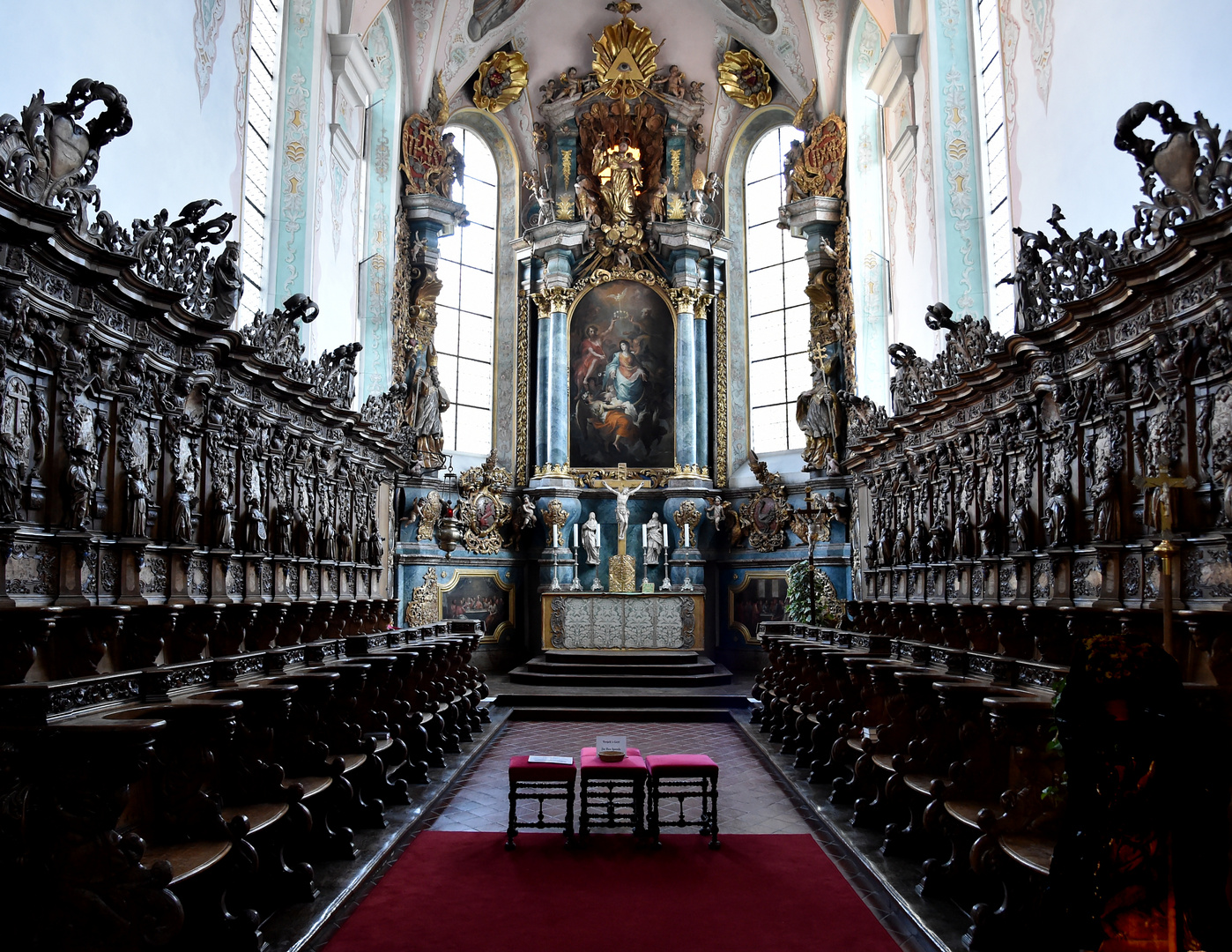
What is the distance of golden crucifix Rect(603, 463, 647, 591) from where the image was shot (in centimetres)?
1789

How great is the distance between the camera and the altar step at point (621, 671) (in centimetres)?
1420

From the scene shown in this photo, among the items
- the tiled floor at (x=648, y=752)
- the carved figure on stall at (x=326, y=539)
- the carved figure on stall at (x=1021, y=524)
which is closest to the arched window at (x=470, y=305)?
the carved figure on stall at (x=326, y=539)

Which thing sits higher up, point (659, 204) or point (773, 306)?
point (659, 204)

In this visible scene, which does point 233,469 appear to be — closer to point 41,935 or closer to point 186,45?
point 186,45

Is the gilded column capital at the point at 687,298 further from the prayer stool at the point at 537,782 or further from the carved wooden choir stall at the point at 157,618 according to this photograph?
the prayer stool at the point at 537,782

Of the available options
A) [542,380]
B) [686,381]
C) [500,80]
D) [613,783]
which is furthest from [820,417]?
[613,783]

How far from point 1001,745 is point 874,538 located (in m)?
8.72

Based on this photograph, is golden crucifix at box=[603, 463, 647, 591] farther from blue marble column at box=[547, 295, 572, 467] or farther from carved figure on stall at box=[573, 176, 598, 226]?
carved figure on stall at box=[573, 176, 598, 226]

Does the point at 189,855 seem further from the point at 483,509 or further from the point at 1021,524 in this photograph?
the point at 483,509

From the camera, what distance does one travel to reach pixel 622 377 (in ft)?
62.9

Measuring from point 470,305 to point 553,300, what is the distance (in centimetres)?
193

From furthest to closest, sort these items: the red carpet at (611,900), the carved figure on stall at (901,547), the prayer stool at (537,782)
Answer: the carved figure on stall at (901,547)
the prayer stool at (537,782)
the red carpet at (611,900)

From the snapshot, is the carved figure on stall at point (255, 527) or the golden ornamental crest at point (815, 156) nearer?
the carved figure on stall at point (255, 527)

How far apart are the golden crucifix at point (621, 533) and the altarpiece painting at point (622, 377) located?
473 mm
